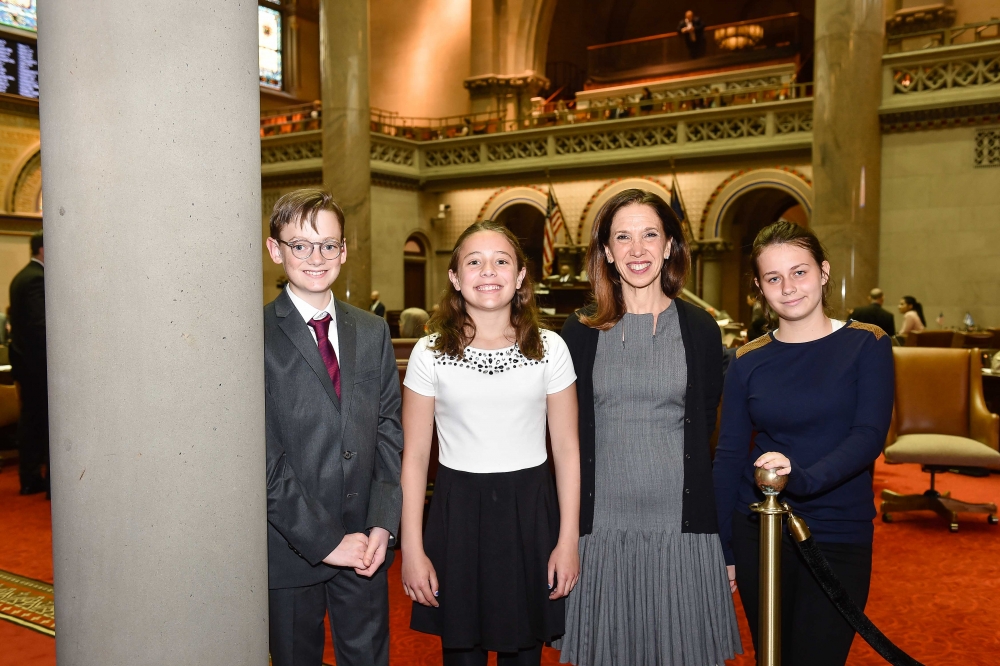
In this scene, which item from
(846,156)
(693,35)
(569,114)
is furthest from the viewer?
(693,35)

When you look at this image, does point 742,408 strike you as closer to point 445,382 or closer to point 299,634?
point 445,382

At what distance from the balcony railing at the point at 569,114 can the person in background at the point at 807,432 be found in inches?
511

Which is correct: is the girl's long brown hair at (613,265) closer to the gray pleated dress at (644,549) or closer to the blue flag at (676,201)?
the gray pleated dress at (644,549)

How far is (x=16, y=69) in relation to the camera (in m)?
16.0

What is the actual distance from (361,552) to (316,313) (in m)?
0.62

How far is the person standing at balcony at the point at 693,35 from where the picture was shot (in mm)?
20188

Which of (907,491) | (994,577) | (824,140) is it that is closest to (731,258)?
(824,140)

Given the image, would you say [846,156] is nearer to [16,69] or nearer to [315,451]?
[315,451]

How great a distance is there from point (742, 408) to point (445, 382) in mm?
811

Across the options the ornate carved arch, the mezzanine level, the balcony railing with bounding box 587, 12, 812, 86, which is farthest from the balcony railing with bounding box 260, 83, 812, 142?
the balcony railing with bounding box 587, 12, 812, 86

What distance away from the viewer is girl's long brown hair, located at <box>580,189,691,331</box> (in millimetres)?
2158

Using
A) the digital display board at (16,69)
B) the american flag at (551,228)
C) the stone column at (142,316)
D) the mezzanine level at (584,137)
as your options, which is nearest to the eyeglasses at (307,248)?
the stone column at (142,316)

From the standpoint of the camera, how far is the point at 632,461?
6.82 ft

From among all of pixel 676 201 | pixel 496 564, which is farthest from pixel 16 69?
pixel 496 564
